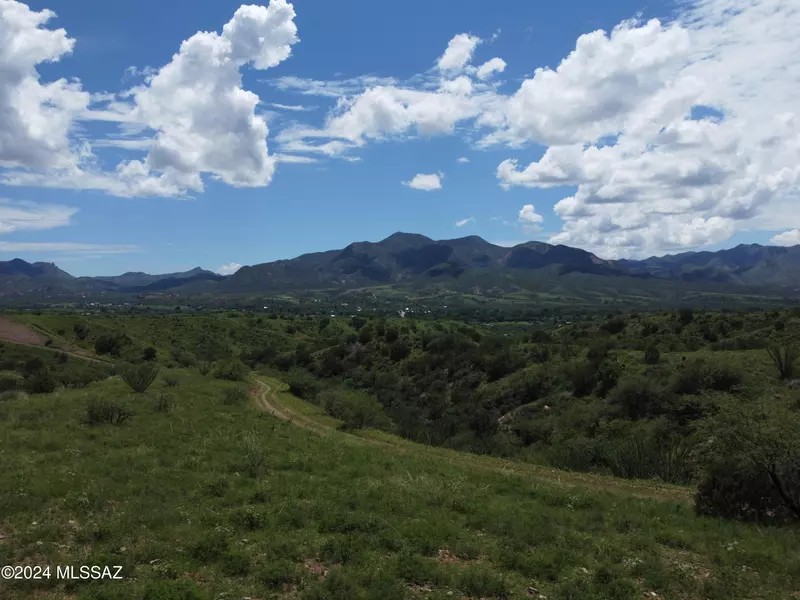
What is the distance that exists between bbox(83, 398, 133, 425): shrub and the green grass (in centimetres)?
378

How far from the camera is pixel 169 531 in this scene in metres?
10.9

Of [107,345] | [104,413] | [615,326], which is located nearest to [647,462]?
[104,413]

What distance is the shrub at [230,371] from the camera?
52438mm

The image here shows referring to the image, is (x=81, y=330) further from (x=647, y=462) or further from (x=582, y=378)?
(x=647, y=462)

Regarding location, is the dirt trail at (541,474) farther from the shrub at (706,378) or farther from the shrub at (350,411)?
the shrub at (706,378)

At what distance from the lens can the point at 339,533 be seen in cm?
1140

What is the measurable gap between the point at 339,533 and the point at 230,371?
44352mm

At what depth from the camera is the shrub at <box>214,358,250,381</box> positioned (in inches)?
2064

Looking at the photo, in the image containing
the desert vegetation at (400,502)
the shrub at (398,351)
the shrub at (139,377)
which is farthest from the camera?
the shrub at (398,351)

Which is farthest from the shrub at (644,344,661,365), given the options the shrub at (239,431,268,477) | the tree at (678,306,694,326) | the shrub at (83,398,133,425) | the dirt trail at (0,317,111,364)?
the dirt trail at (0,317,111,364)

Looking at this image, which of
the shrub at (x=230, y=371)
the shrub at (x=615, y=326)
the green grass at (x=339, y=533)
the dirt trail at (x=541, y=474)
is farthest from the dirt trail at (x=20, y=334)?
the shrub at (x=615, y=326)

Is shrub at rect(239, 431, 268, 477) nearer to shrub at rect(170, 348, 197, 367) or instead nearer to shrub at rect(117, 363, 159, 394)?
shrub at rect(117, 363, 159, 394)

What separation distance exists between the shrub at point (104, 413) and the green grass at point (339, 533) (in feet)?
12.4

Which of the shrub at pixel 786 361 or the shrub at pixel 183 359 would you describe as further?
the shrub at pixel 183 359
